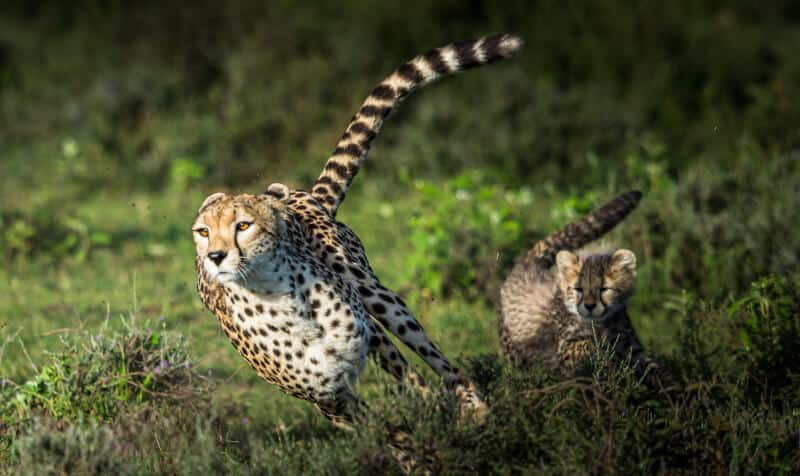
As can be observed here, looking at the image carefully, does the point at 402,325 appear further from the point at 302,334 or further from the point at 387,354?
the point at 302,334

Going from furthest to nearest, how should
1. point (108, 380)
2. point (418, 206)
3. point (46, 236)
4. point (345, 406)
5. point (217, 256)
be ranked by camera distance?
point (418, 206), point (46, 236), point (108, 380), point (345, 406), point (217, 256)

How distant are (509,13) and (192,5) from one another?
3.39 metres

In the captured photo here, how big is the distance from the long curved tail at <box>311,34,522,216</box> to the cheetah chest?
96cm

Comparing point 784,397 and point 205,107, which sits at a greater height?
point 205,107

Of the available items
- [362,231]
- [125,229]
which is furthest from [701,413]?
[125,229]

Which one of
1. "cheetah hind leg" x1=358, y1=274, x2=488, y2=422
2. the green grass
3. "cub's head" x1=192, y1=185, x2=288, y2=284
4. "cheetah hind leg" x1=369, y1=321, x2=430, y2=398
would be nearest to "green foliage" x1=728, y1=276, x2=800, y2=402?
the green grass

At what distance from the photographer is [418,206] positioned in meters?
8.45

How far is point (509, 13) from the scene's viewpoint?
11109 mm

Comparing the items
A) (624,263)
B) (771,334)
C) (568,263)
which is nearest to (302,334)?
(568,263)

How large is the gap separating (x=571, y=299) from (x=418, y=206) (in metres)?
3.69

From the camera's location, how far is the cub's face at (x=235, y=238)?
3.69 meters

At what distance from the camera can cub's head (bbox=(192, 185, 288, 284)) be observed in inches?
145

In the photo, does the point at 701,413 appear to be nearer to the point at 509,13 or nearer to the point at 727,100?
the point at 727,100

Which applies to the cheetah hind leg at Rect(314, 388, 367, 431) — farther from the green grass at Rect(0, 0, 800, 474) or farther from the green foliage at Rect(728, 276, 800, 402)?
the green foliage at Rect(728, 276, 800, 402)
